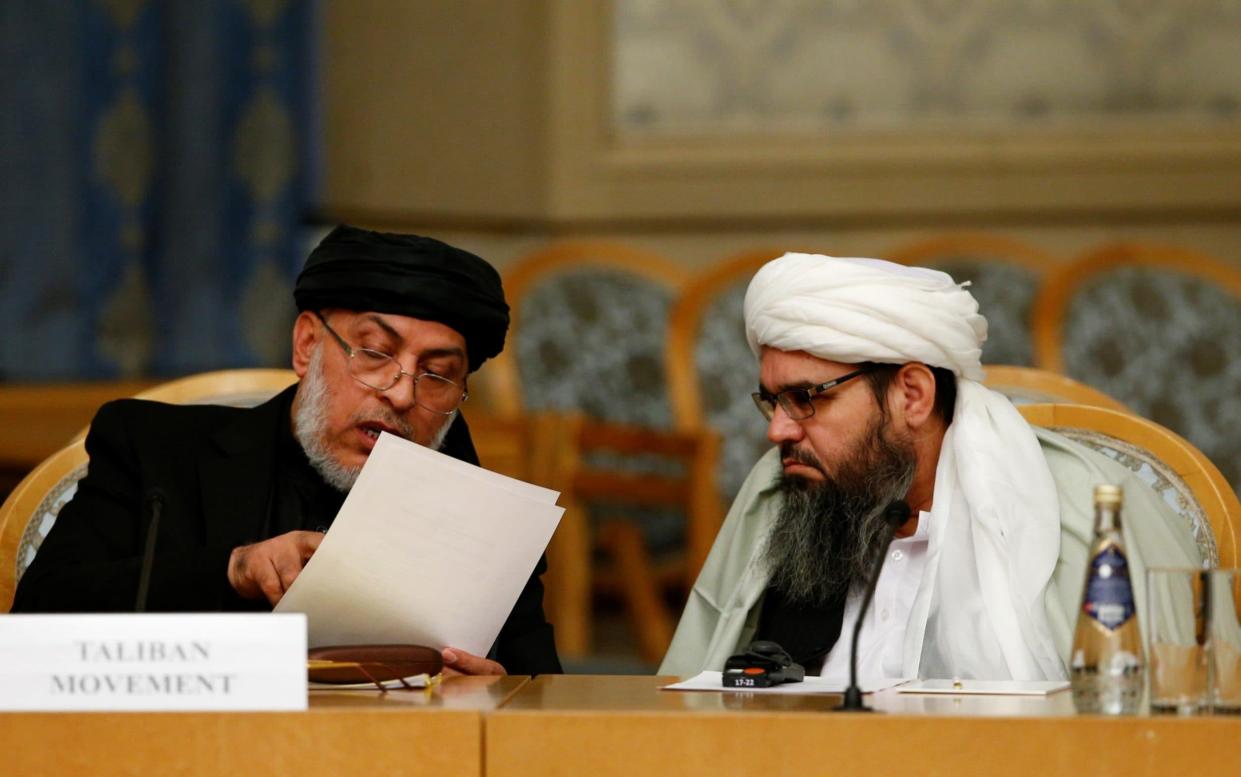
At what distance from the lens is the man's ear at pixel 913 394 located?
9.70 feet

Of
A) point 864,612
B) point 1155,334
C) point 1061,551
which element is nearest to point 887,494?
point 1061,551

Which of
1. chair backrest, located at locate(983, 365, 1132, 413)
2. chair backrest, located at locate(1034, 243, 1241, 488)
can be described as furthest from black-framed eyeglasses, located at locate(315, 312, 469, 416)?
chair backrest, located at locate(1034, 243, 1241, 488)

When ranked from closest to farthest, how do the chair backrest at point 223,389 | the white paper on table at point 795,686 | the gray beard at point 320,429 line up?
the white paper on table at point 795,686 < the gray beard at point 320,429 < the chair backrest at point 223,389

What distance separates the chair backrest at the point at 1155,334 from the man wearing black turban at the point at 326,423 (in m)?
3.00

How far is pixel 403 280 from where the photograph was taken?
288cm

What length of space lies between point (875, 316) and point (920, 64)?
3.99 metres

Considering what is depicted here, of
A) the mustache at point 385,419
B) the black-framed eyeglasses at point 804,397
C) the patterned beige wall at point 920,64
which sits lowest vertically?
the mustache at point 385,419

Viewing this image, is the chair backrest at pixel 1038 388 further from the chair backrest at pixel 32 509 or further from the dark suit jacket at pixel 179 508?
the chair backrest at pixel 32 509

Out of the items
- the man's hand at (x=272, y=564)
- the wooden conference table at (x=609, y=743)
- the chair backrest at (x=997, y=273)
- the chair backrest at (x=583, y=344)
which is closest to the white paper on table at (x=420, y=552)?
the man's hand at (x=272, y=564)

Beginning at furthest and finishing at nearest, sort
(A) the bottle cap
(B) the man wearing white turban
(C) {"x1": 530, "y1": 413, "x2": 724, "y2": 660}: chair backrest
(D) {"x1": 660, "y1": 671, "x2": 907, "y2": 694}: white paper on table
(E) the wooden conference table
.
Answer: (C) {"x1": 530, "y1": 413, "x2": 724, "y2": 660}: chair backrest → (B) the man wearing white turban → (D) {"x1": 660, "y1": 671, "x2": 907, "y2": 694}: white paper on table → (A) the bottle cap → (E) the wooden conference table

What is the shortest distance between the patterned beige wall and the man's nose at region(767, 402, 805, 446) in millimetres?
3892

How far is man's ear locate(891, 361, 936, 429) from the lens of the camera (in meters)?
2.96

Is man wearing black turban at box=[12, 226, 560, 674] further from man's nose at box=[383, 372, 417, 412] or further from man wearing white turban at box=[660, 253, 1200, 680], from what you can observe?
man wearing white turban at box=[660, 253, 1200, 680]

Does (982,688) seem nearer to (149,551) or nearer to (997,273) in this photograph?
(149,551)
